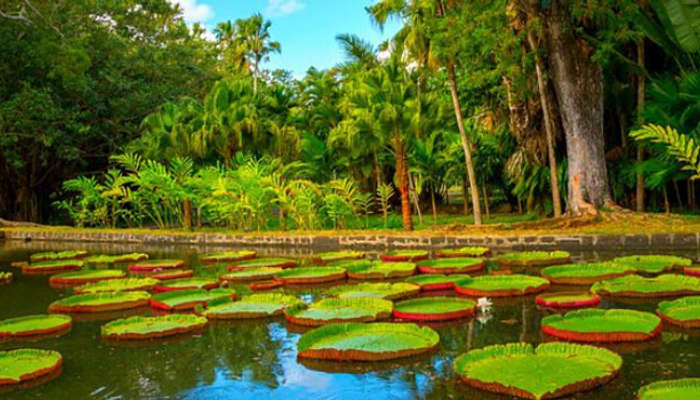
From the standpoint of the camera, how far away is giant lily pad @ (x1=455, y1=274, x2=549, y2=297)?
694 centimetres

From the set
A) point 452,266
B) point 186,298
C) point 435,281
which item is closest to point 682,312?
point 435,281

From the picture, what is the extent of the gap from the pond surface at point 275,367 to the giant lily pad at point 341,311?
0.17 m

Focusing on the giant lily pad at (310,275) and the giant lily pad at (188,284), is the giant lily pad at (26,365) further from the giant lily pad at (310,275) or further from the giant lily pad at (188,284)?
the giant lily pad at (310,275)

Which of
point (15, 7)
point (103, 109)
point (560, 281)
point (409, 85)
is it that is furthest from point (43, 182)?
point (560, 281)

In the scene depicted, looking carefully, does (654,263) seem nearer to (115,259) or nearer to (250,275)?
(250,275)

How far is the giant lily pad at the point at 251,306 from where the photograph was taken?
6438 millimetres

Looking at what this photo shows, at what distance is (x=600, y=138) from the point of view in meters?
13.8

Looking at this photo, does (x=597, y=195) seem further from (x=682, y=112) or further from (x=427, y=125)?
(x=427, y=125)

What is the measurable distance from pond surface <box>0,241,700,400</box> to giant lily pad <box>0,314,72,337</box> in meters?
0.18

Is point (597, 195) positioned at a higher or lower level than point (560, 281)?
higher

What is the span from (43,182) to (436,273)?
20808 mm

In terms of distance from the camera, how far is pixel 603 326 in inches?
201

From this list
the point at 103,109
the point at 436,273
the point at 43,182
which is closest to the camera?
the point at 436,273

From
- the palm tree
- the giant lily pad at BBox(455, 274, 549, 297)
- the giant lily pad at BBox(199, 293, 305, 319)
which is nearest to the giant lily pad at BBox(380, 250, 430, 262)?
the giant lily pad at BBox(455, 274, 549, 297)
